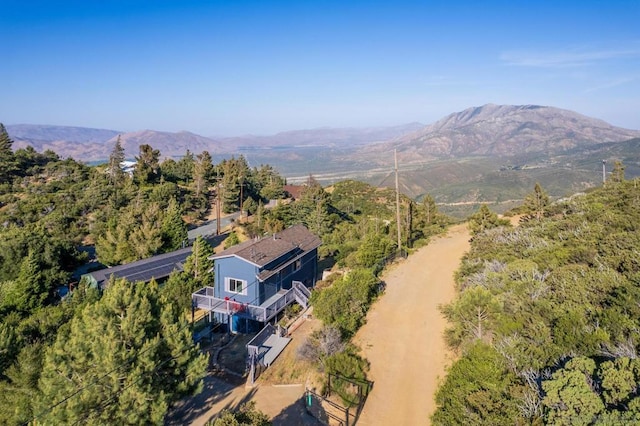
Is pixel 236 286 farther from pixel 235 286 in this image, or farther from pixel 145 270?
pixel 145 270

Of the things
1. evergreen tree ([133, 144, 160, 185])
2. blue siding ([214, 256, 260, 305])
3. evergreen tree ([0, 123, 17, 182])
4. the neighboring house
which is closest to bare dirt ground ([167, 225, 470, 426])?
blue siding ([214, 256, 260, 305])

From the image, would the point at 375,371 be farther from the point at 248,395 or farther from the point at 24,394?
the point at 24,394

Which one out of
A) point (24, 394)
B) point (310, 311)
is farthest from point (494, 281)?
point (24, 394)

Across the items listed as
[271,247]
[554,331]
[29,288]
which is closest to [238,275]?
[271,247]

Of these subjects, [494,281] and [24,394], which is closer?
[24,394]

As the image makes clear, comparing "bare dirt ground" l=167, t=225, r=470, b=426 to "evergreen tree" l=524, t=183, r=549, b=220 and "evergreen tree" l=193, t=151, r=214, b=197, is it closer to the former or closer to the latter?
"evergreen tree" l=524, t=183, r=549, b=220

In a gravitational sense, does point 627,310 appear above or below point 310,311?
above
